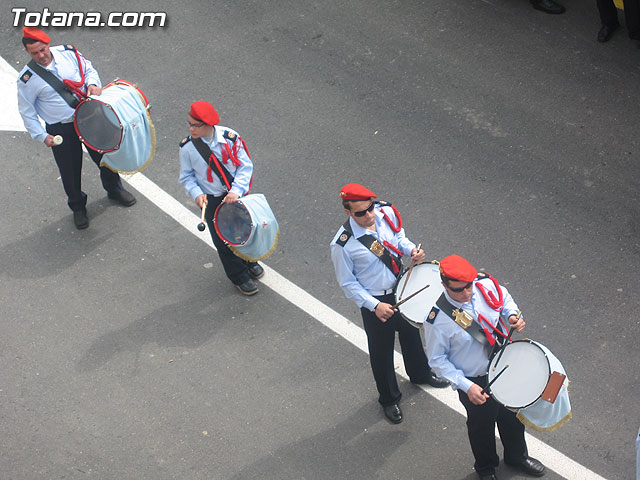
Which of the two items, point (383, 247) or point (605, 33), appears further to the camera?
point (605, 33)

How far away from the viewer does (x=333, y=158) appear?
9.20 m

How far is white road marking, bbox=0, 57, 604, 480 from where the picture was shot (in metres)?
6.33

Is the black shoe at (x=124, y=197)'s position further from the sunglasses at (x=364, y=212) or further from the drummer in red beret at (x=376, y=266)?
the sunglasses at (x=364, y=212)

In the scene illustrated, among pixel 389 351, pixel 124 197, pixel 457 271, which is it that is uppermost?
pixel 457 271

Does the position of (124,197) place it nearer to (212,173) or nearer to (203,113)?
(212,173)

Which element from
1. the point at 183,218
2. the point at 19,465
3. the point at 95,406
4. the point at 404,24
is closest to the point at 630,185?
the point at 404,24

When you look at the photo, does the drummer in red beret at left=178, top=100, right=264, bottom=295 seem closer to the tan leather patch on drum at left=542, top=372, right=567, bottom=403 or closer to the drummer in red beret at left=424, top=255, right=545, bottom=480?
the drummer in red beret at left=424, top=255, right=545, bottom=480

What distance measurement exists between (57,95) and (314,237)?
2.88 m

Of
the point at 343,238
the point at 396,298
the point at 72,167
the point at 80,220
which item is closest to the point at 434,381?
the point at 396,298

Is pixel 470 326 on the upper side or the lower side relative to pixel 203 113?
lower

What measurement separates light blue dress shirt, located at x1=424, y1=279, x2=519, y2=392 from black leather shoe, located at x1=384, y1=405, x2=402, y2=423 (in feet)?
3.72

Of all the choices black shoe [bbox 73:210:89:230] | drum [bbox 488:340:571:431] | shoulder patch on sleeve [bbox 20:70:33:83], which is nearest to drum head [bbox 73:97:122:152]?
shoulder patch on sleeve [bbox 20:70:33:83]

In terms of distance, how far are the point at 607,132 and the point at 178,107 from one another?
496 cm

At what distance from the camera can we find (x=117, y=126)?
26.1ft
